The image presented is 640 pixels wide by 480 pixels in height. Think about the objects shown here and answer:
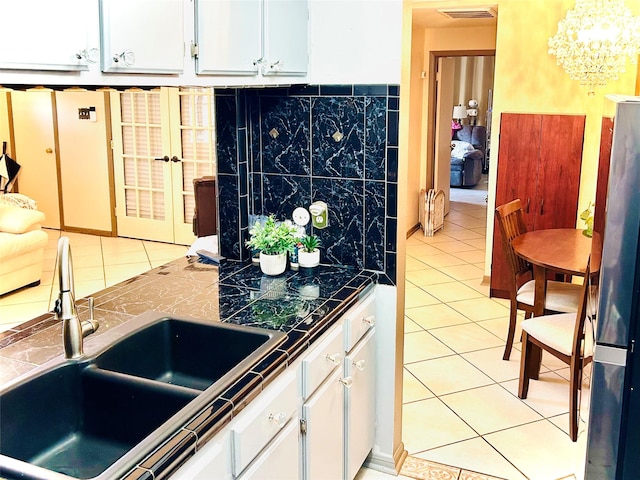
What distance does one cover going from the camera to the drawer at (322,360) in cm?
213

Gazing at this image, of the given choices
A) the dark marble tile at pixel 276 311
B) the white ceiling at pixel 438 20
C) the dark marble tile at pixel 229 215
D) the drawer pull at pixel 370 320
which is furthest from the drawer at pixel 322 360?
the white ceiling at pixel 438 20

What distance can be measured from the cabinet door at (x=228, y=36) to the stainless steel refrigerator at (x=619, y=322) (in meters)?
1.18

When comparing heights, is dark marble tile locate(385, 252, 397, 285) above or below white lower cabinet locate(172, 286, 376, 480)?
above

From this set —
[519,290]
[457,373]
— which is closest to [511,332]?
[519,290]

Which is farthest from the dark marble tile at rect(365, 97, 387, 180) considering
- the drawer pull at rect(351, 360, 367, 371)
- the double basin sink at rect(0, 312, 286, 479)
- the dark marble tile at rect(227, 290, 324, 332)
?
the double basin sink at rect(0, 312, 286, 479)

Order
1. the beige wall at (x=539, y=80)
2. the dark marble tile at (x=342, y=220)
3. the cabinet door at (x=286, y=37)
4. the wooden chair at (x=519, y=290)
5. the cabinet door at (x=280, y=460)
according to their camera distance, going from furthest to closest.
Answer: the beige wall at (x=539, y=80)
the wooden chair at (x=519, y=290)
the dark marble tile at (x=342, y=220)
the cabinet door at (x=286, y=37)
the cabinet door at (x=280, y=460)

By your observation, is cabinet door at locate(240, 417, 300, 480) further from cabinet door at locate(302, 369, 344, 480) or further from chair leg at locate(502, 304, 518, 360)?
chair leg at locate(502, 304, 518, 360)

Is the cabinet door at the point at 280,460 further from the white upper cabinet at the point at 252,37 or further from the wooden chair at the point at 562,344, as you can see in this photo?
the wooden chair at the point at 562,344

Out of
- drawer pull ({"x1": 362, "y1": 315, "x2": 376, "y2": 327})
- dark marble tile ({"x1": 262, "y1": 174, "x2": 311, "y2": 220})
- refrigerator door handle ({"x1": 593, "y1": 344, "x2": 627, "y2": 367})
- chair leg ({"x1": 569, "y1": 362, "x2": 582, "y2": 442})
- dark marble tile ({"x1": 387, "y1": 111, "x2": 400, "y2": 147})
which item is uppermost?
dark marble tile ({"x1": 387, "y1": 111, "x2": 400, "y2": 147})

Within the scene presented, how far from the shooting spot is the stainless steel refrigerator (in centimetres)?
153

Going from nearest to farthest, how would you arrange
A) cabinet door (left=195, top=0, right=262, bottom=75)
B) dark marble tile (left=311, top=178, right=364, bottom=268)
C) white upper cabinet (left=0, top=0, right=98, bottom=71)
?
white upper cabinet (left=0, top=0, right=98, bottom=71)
cabinet door (left=195, top=0, right=262, bottom=75)
dark marble tile (left=311, top=178, right=364, bottom=268)

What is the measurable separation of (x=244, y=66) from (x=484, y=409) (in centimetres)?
225

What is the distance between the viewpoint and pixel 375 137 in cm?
267

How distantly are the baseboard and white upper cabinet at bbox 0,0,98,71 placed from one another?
2.07 m
